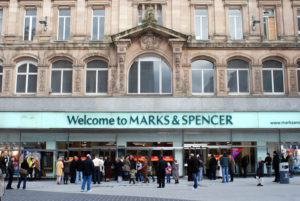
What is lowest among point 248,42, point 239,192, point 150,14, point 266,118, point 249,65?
point 239,192

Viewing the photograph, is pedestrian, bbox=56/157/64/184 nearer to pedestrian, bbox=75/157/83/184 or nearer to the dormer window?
pedestrian, bbox=75/157/83/184

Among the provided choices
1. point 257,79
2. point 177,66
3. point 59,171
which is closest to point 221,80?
point 257,79

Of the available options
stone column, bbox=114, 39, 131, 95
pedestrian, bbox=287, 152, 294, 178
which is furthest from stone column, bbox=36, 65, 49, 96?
pedestrian, bbox=287, 152, 294, 178

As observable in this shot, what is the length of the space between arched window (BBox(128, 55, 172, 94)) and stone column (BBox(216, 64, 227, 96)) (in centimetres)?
308

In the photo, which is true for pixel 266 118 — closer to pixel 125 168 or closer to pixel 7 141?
pixel 125 168

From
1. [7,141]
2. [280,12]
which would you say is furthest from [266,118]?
[7,141]

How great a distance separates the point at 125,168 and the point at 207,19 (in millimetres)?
11301

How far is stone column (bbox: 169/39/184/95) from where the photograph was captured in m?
21.3

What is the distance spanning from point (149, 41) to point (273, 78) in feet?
27.8

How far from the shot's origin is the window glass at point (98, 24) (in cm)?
2267

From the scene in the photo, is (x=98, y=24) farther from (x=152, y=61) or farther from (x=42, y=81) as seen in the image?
(x=42, y=81)

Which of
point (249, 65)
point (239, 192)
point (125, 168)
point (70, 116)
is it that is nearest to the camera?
point (239, 192)

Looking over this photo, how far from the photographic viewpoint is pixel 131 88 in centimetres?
2194

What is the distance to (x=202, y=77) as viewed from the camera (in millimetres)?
22219
